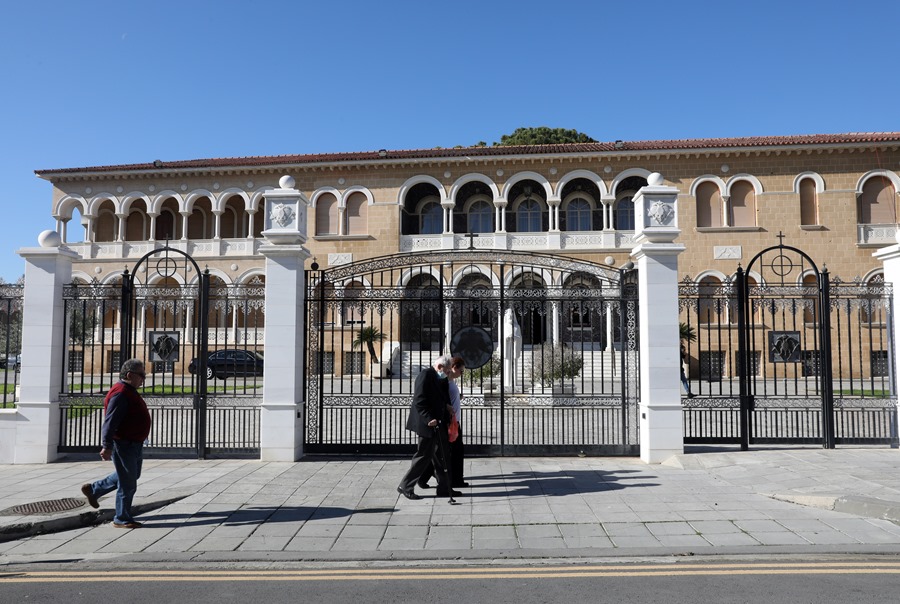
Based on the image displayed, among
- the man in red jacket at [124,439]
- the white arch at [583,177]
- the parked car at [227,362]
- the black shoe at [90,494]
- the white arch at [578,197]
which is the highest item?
the white arch at [583,177]

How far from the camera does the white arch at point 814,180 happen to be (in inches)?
1193

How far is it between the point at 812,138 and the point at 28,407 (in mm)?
31030

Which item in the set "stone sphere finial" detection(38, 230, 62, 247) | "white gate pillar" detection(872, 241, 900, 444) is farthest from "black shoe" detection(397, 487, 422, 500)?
"white gate pillar" detection(872, 241, 900, 444)

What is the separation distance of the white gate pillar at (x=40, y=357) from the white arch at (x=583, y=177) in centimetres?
2521

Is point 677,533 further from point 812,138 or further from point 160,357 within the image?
point 812,138

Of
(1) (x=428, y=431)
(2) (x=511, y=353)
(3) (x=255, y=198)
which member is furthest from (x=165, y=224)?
(1) (x=428, y=431)

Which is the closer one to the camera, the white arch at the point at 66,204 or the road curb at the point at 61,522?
the road curb at the point at 61,522

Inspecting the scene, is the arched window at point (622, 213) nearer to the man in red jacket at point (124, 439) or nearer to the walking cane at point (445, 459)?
the walking cane at point (445, 459)

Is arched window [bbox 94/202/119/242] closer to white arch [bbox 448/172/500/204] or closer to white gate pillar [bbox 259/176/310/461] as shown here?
white arch [bbox 448/172/500/204]

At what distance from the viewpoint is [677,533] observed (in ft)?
21.1

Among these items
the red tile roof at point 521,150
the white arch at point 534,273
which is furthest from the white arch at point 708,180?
the white arch at point 534,273

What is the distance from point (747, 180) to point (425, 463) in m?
27.8

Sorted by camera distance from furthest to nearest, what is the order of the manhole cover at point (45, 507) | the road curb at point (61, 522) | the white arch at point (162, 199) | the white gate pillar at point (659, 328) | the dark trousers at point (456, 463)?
the white arch at point (162, 199), the white gate pillar at point (659, 328), the dark trousers at point (456, 463), the manhole cover at point (45, 507), the road curb at point (61, 522)

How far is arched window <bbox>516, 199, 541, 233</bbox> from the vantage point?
33.7m
